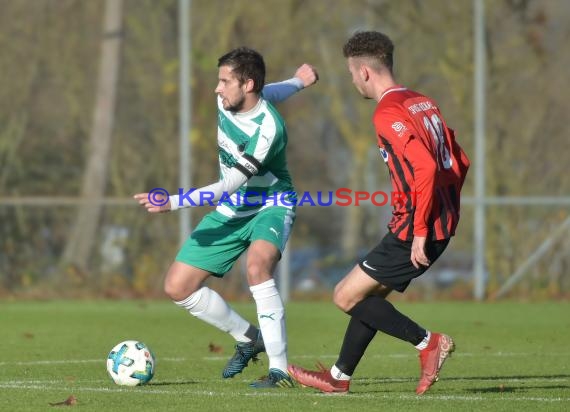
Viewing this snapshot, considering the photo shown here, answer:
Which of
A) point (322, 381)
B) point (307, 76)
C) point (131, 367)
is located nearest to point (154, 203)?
point (131, 367)

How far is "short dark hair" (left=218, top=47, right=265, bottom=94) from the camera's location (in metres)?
8.12

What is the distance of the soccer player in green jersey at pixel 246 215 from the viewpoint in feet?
26.0

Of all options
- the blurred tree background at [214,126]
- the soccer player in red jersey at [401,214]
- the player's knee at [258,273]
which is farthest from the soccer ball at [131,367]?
the blurred tree background at [214,126]

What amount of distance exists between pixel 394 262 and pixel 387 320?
34 cm

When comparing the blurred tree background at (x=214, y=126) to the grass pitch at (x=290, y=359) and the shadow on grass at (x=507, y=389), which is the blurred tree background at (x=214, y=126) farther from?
the shadow on grass at (x=507, y=389)

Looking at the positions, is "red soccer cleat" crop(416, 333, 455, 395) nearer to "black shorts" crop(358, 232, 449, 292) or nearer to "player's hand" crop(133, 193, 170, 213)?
"black shorts" crop(358, 232, 449, 292)

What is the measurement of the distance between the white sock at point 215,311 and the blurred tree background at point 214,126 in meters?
9.71

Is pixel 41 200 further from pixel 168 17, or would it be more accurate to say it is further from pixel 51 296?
pixel 168 17

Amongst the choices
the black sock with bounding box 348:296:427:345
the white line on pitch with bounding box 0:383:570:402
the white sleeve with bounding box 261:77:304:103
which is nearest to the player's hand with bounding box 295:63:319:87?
the white sleeve with bounding box 261:77:304:103

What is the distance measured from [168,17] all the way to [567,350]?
1115 cm

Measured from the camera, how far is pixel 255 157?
7.95 m

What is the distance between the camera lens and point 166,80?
2039cm

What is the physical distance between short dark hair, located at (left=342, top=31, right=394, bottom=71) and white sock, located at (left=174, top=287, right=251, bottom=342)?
1.97 metres

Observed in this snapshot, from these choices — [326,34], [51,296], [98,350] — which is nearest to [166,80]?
[326,34]
